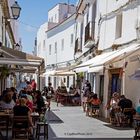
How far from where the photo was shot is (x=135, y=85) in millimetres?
16750

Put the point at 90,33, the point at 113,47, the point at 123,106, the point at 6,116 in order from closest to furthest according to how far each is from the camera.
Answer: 1. the point at 6,116
2. the point at 123,106
3. the point at 113,47
4. the point at 90,33

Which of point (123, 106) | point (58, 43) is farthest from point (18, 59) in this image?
point (58, 43)

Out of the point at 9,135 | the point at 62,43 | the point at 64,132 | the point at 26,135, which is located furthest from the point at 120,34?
the point at 62,43

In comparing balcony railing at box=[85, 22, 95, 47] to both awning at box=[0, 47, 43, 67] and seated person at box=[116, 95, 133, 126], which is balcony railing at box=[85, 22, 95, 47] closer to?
seated person at box=[116, 95, 133, 126]

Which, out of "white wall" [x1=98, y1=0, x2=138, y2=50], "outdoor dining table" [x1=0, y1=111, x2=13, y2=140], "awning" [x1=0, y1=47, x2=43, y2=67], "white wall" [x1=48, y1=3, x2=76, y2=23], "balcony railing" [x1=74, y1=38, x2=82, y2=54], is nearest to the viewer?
"outdoor dining table" [x1=0, y1=111, x2=13, y2=140]

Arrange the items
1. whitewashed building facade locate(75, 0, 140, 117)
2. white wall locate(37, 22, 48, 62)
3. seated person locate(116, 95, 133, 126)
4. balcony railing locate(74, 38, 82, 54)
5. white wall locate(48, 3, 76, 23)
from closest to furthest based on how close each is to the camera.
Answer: seated person locate(116, 95, 133, 126), whitewashed building facade locate(75, 0, 140, 117), balcony railing locate(74, 38, 82, 54), white wall locate(37, 22, 48, 62), white wall locate(48, 3, 76, 23)

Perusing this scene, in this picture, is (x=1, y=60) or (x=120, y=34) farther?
(x=120, y=34)

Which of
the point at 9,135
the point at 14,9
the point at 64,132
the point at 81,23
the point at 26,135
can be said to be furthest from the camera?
the point at 81,23

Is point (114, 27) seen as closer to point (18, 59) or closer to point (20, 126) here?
point (18, 59)

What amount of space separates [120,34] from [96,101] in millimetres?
3288

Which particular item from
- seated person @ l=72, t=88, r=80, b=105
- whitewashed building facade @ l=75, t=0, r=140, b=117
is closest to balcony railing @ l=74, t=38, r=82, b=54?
→ seated person @ l=72, t=88, r=80, b=105

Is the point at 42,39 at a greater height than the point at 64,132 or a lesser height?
greater

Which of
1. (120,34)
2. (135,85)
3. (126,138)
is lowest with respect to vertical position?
(126,138)

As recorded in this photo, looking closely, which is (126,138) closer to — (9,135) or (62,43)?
(9,135)
